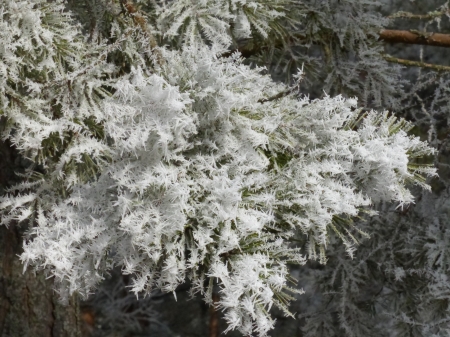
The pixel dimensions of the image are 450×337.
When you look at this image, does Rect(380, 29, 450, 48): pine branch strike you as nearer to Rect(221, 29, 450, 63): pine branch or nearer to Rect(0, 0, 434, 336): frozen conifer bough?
Rect(221, 29, 450, 63): pine branch

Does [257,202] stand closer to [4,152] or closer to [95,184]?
[95,184]

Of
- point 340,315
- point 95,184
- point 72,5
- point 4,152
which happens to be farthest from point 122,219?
point 340,315

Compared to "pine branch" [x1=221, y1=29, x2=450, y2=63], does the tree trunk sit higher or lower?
lower

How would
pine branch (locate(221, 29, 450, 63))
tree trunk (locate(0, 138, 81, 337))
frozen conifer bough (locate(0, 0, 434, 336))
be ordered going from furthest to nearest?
tree trunk (locate(0, 138, 81, 337)), pine branch (locate(221, 29, 450, 63)), frozen conifer bough (locate(0, 0, 434, 336))

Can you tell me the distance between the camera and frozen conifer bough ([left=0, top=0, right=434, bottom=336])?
73 cm

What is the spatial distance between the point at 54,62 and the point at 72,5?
22 centimetres

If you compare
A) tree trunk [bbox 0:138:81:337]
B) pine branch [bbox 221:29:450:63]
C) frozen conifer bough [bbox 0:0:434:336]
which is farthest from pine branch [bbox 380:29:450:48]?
tree trunk [bbox 0:138:81:337]

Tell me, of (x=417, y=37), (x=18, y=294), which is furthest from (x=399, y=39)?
(x=18, y=294)

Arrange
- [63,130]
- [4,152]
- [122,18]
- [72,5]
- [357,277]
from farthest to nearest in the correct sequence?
[357,277]
[4,152]
[72,5]
[122,18]
[63,130]

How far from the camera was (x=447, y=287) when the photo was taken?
1.21 m

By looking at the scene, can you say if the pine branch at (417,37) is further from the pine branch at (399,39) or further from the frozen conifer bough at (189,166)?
the frozen conifer bough at (189,166)

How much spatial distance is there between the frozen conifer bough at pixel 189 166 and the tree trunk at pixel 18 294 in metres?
0.47

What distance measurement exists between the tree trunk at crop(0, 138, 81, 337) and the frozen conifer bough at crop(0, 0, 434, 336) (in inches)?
18.7

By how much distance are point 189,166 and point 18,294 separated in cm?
76
